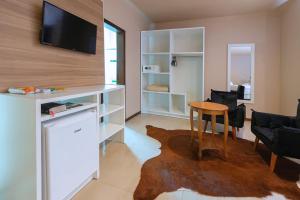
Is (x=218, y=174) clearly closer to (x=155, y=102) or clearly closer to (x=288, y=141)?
(x=288, y=141)

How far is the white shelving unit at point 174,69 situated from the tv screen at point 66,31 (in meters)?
2.28

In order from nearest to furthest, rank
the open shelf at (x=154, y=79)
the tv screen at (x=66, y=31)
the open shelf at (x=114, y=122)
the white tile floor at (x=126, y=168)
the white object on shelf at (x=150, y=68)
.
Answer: the white tile floor at (x=126, y=168) → the tv screen at (x=66, y=31) → the open shelf at (x=114, y=122) → the white object on shelf at (x=150, y=68) → the open shelf at (x=154, y=79)

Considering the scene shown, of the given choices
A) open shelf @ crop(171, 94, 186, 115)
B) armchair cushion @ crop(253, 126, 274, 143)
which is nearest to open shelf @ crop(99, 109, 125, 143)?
armchair cushion @ crop(253, 126, 274, 143)

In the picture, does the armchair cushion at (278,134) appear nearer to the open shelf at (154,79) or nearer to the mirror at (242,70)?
the mirror at (242,70)

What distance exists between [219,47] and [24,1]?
13.5ft

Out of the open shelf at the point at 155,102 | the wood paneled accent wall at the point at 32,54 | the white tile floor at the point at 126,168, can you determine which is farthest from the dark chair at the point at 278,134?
the open shelf at the point at 155,102

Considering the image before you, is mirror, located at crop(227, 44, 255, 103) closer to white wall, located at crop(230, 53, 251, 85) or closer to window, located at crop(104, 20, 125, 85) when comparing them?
white wall, located at crop(230, 53, 251, 85)

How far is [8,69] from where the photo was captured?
61.7 inches

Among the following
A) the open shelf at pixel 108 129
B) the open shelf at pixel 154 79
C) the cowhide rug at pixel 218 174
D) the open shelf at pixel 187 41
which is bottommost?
the cowhide rug at pixel 218 174

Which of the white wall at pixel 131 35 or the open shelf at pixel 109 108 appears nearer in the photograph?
the open shelf at pixel 109 108

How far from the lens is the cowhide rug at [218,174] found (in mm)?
1782

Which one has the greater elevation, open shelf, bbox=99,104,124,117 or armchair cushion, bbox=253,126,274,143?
open shelf, bbox=99,104,124,117

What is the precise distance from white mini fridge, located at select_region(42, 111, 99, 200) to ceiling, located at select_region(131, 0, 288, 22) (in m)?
3.06

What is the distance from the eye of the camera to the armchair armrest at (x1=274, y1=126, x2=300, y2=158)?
1.89 meters
